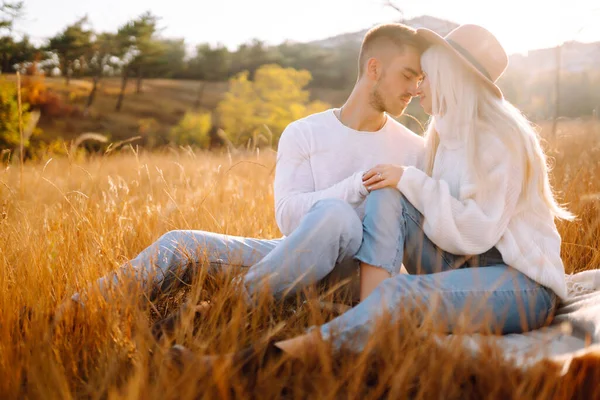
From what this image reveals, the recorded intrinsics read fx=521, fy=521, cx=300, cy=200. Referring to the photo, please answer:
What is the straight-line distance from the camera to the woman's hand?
→ 233 cm

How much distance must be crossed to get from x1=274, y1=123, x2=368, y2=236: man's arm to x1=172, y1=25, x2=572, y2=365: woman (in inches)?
19.2

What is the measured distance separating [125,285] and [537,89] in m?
28.7

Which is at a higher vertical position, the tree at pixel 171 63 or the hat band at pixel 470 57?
the tree at pixel 171 63

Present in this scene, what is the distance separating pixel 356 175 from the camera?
2512mm

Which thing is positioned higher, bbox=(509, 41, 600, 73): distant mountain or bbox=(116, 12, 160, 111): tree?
bbox=(116, 12, 160, 111): tree

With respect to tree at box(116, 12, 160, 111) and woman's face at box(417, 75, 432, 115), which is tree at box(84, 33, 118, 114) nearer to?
tree at box(116, 12, 160, 111)

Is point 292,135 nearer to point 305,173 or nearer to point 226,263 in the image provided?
point 305,173

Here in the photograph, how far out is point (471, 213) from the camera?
2184mm

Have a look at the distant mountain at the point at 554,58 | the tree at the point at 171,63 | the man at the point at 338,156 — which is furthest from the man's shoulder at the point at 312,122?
the tree at the point at 171,63

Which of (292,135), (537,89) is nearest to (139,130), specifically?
(537,89)

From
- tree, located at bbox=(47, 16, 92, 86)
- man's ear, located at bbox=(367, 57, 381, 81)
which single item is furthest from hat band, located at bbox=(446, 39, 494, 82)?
tree, located at bbox=(47, 16, 92, 86)

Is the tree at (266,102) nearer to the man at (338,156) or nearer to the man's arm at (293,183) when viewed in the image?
the man at (338,156)

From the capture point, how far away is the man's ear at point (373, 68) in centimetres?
312

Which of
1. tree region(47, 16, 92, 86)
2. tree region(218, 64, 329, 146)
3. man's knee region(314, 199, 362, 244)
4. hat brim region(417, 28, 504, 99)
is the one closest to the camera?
man's knee region(314, 199, 362, 244)
